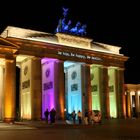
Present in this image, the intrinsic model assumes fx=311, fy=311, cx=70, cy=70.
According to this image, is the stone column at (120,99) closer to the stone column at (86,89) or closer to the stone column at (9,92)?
the stone column at (86,89)

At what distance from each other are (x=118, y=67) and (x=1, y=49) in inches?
1103

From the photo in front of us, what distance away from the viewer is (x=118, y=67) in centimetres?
6328

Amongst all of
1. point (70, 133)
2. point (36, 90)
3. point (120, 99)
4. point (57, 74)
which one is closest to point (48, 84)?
point (57, 74)

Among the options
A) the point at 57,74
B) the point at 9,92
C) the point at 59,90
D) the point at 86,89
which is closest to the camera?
the point at 9,92

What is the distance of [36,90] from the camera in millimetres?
51469

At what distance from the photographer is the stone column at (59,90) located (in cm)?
5316

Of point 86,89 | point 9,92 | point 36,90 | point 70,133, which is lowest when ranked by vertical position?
point 70,133

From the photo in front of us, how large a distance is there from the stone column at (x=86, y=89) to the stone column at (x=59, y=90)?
18.3ft

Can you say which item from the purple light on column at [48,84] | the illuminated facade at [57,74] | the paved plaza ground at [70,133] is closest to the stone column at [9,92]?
the illuminated facade at [57,74]

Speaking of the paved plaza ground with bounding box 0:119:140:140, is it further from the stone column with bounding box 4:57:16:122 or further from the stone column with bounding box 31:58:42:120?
the stone column with bounding box 31:58:42:120

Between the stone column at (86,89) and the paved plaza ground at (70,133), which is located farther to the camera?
the stone column at (86,89)

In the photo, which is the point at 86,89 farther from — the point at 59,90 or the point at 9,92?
the point at 9,92

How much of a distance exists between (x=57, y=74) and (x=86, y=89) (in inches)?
282

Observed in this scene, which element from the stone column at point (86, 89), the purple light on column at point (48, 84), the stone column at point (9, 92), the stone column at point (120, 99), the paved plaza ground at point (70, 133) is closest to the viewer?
the paved plaza ground at point (70, 133)
